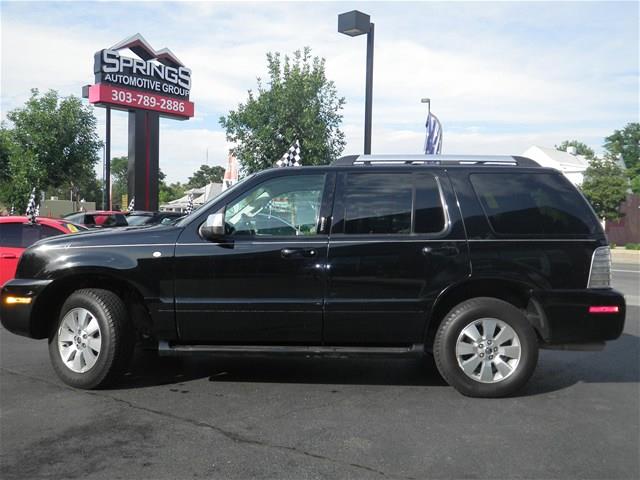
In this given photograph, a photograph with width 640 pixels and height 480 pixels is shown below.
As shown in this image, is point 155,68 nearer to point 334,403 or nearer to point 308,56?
point 308,56

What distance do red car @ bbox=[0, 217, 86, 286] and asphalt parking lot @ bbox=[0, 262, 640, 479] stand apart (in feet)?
10.9

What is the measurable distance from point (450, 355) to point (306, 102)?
14.6m

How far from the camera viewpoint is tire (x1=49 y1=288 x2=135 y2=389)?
505cm

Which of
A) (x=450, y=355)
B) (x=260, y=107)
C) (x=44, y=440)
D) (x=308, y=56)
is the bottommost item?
(x=44, y=440)

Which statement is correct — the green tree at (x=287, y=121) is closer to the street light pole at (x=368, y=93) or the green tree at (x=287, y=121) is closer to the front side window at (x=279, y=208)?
the street light pole at (x=368, y=93)

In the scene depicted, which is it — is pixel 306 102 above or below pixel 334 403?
above

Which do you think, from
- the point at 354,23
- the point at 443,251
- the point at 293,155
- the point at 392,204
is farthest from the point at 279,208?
the point at 293,155

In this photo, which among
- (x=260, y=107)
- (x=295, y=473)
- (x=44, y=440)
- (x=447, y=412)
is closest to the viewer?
(x=295, y=473)

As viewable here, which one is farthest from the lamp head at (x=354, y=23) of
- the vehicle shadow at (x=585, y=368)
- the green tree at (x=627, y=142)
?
the green tree at (x=627, y=142)

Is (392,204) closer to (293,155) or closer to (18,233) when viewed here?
(18,233)

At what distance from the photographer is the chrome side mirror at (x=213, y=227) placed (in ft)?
15.9

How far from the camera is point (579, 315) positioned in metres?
4.89

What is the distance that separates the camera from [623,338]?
7457 mm

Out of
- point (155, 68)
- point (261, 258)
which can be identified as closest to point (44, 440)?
point (261, 258)
